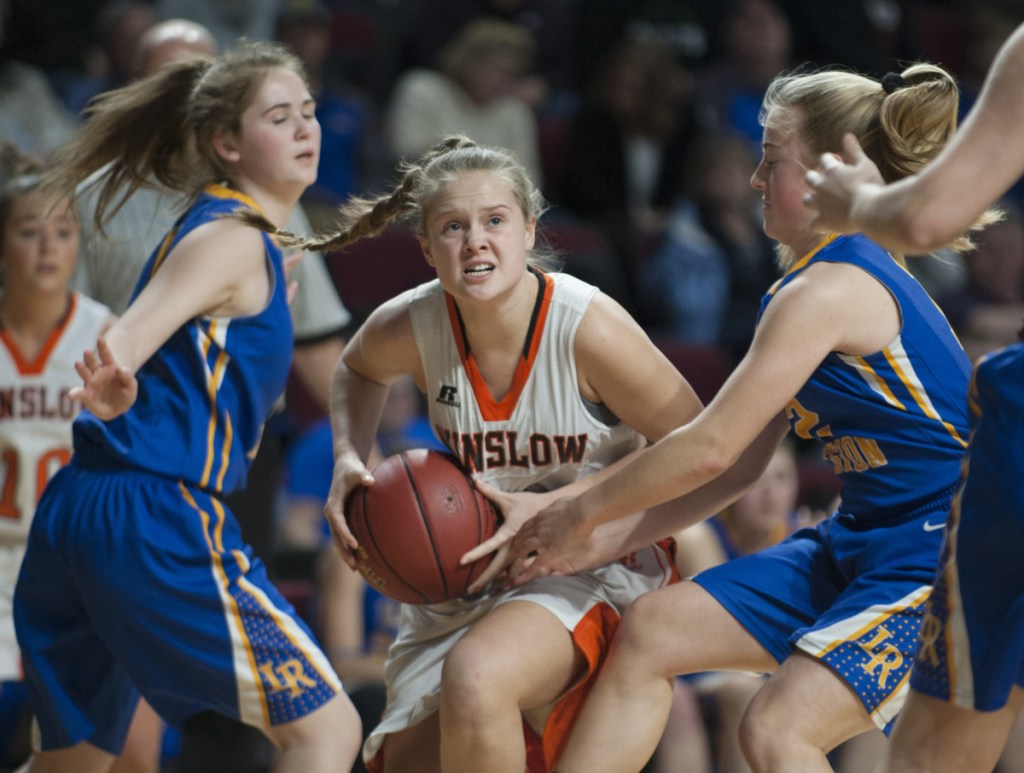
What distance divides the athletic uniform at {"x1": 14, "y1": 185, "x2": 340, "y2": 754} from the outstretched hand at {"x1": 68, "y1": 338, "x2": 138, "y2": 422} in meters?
0.14

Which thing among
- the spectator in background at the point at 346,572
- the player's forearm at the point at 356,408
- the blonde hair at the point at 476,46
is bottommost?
the spectator in background at the point at 346,572

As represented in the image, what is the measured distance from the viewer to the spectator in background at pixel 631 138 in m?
8.09

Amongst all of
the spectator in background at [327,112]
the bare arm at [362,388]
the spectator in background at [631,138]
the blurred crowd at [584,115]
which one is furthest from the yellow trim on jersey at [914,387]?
the spectator in background at [327,112]

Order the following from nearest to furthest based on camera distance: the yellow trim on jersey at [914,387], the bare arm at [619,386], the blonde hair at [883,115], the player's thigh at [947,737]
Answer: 1. the player's thigh at [947,737]
2. the yellow trim on jersey at [914,387]
3. the blonde hair at [883,115]
4. the bare arm at [619,386]

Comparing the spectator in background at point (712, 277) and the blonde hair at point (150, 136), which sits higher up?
the blonde hair at point (150, 136)

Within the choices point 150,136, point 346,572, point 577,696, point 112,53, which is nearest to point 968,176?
point 577,696

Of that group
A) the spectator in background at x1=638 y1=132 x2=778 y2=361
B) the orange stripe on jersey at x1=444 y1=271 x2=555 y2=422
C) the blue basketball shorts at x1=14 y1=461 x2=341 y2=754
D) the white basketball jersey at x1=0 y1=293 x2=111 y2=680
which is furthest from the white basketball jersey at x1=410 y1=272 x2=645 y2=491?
the spectator in background at x1=638 y1=132 x2=778 y2=361

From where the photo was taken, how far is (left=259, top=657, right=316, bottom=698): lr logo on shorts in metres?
3.32

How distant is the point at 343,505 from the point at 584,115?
16.5ft

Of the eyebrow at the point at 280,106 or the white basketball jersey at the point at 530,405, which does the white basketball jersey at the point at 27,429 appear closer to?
the eyebrow at the point at 280,106

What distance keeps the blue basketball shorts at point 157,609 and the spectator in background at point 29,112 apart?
429cm

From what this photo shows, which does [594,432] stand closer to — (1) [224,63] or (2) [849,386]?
(2) [849,386]

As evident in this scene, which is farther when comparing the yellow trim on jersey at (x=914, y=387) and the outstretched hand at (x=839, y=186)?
the yellow trim on jersey at (x=914, y=387)

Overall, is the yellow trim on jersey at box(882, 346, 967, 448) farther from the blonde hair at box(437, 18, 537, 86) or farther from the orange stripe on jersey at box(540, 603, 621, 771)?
the blonde hair at box(437, 18, 537, 86)
